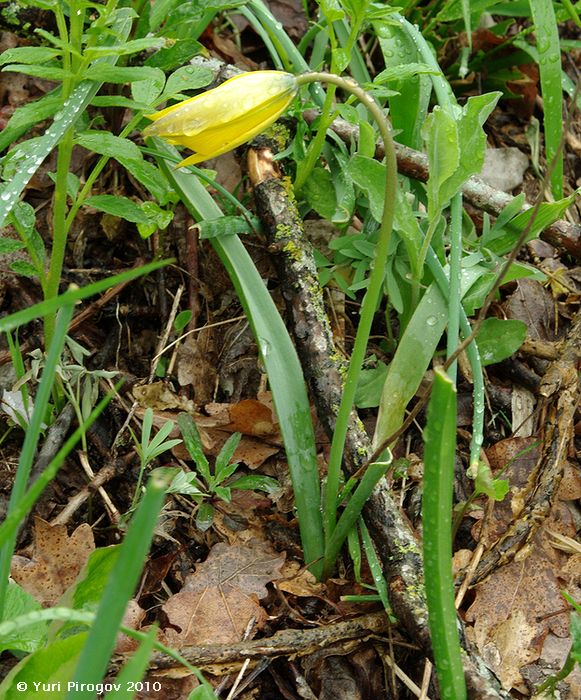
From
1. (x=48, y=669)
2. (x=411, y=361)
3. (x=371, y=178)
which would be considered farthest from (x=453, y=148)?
(x=48, y=669)

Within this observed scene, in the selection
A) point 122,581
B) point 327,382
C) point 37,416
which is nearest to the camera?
point 122,581

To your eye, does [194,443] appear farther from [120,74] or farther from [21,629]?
[120,74]

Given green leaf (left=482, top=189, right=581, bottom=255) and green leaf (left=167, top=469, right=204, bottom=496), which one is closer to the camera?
green leaf (left=167, top=469, right=204, bottom=496)

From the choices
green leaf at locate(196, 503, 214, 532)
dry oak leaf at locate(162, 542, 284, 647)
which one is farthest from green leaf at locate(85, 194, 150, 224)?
dry oak leaf at locate(162, 542, 284, 647)

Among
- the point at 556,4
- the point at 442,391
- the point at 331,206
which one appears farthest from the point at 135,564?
the point at 556,4

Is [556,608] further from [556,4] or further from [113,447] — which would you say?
[556,4]

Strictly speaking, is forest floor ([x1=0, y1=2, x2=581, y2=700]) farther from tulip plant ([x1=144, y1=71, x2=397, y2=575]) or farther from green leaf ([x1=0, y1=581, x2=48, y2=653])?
tulip plant ([x1=144, y1=71, x2=397, y2=575])

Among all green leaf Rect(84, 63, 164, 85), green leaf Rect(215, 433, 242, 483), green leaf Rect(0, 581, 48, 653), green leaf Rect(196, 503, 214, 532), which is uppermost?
green leaf Rect(84, 63, 164, 85)

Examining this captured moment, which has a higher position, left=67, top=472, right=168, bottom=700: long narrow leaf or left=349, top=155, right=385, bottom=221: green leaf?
left=67, top=472, right=168, bottom=700: long narrow leaf
